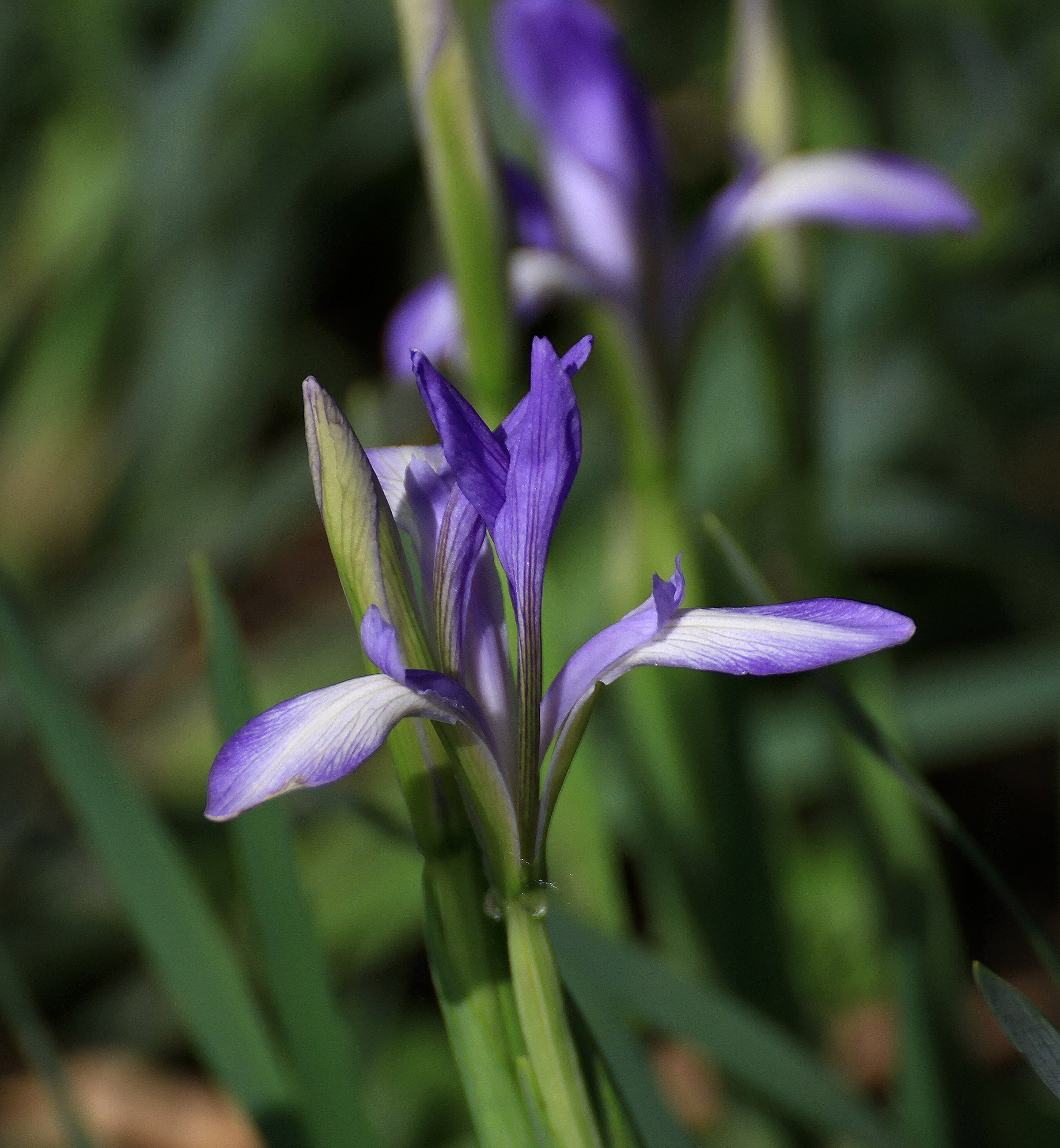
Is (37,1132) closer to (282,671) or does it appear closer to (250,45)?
(282,671)

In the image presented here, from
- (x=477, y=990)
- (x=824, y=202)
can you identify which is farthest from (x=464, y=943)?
(x=824, y=202)

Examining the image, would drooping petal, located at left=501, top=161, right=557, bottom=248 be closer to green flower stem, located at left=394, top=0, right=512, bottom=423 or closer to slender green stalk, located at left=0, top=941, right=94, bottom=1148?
green flower stem, located at left=394, top=0, right=512, bottom=423

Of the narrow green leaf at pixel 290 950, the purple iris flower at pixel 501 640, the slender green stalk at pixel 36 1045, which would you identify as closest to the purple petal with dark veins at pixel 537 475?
the purple iris flower at pixel 501 640

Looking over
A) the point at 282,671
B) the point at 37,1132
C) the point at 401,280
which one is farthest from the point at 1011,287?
the point at 37,1132

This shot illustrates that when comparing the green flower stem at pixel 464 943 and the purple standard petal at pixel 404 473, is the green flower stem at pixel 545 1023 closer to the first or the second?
the green flower stem at pixel 464 943

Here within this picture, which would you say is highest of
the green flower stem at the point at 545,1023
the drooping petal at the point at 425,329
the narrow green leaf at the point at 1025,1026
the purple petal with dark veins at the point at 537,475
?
the drooping petal at the point at 425,329

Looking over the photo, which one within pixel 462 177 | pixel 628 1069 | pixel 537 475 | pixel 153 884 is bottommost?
pixel 628 1069

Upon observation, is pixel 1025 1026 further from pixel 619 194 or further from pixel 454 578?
pixel 619 194
